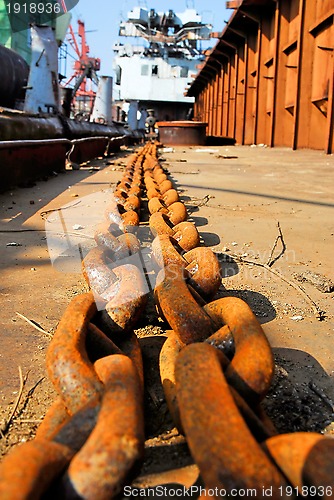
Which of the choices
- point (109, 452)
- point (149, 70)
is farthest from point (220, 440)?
point (149, 70)

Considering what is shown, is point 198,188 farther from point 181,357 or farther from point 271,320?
point 181,357

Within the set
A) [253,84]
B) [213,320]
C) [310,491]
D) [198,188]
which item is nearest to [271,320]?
[213,320]

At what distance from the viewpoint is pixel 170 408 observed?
790 millimetres

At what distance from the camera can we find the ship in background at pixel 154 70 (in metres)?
35.7

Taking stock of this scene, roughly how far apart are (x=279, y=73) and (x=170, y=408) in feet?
32.0

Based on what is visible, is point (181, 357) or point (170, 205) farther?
point (170, 205)

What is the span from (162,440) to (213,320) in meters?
0.24

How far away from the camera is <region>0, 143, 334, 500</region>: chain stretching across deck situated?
0.55 meters

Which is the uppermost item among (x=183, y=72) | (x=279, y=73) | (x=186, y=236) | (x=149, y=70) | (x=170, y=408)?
(x=149, y=70)

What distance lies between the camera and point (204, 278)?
3.93 feet

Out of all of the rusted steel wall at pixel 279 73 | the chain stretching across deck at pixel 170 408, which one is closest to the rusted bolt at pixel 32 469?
the chain stretching across deck at pixel 170 408

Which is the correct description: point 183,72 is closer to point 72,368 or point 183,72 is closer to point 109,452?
point 72,368

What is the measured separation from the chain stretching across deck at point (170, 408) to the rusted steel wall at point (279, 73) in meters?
6.47

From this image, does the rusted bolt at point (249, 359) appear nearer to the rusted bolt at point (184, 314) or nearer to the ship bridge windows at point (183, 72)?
the rusted bolt at point (184, 314)
